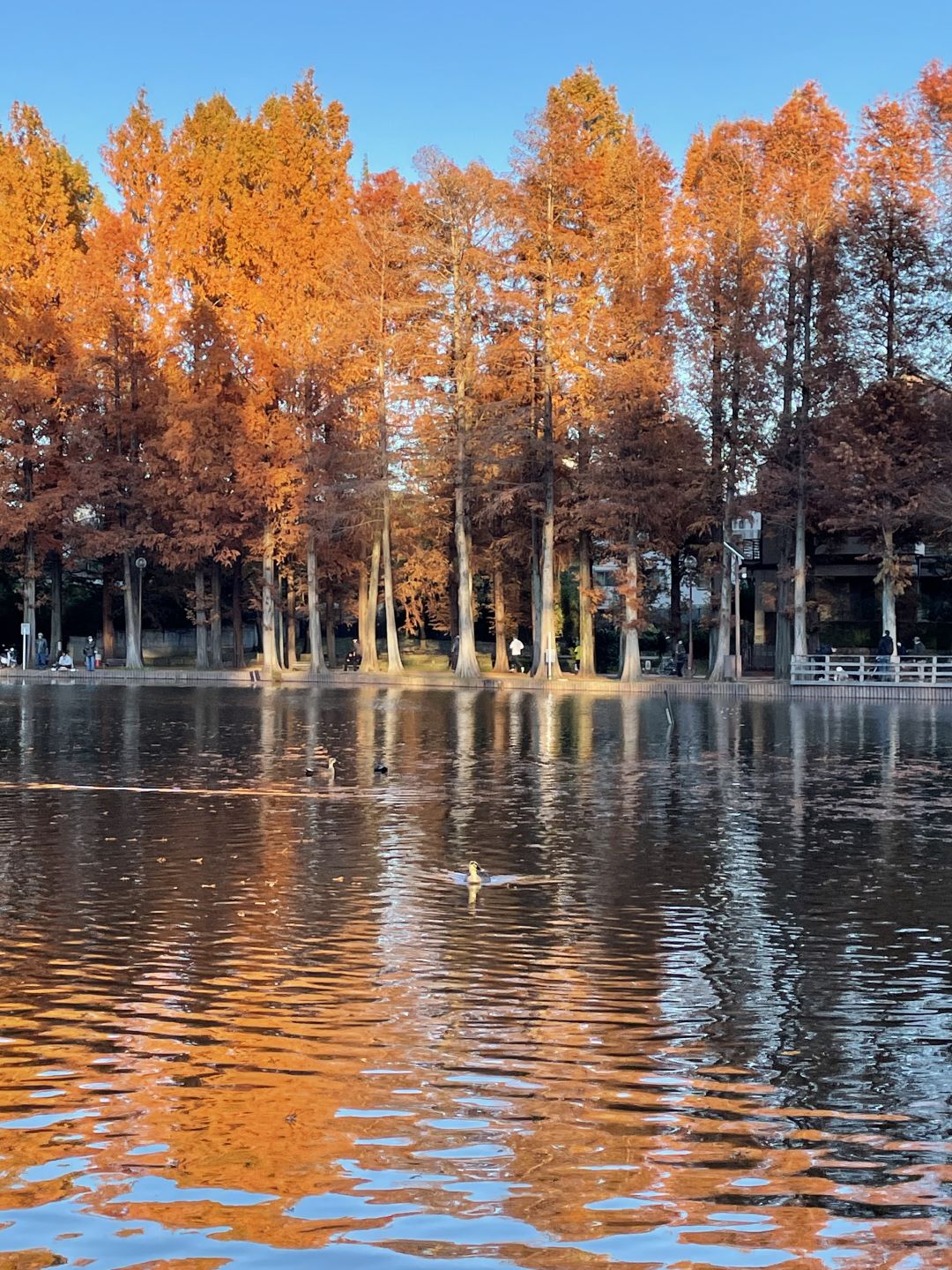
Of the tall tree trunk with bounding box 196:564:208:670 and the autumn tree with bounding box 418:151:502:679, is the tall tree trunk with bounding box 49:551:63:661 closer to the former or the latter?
the tall tree trunk with bounding box 196:564:208:670

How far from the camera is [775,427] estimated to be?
5228cm

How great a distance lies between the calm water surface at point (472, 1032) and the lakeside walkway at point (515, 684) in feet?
90.4

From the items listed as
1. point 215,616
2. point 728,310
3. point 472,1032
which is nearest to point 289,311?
point 215,616

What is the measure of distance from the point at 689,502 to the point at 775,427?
365 cm

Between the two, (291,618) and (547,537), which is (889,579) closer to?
(547,537)

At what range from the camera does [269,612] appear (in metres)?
58.8

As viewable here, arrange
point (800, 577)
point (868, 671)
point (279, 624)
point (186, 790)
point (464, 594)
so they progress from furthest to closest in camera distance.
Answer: point (279, 624)
point (464, 594)
point (800, 577)
point (868, 671)
point (186, 790)

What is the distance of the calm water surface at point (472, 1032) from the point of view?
19.7 ft

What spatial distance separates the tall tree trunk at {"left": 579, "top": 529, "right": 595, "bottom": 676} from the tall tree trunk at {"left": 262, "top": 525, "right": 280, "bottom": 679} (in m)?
10.7

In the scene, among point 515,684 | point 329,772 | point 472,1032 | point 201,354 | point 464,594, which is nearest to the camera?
point 472,1032

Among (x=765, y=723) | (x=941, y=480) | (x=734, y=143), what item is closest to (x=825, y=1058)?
(x=765, y=723)

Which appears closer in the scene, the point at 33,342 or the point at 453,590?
the point at 33,342

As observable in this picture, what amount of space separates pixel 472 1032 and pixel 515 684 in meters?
44.8

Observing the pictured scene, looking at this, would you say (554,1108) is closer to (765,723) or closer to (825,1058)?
(825,1058)
